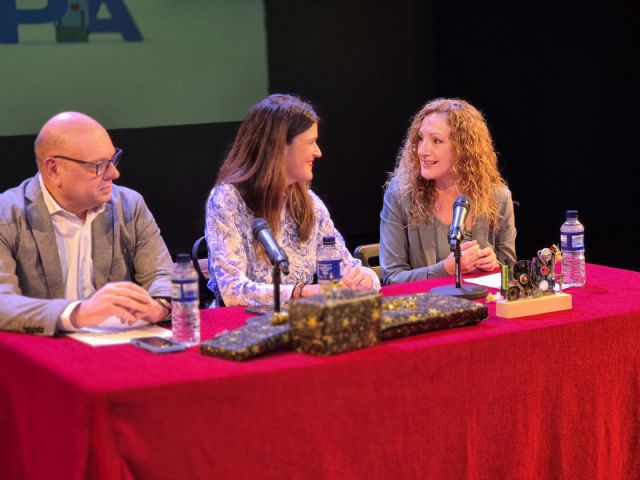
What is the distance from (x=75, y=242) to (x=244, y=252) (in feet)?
1.95

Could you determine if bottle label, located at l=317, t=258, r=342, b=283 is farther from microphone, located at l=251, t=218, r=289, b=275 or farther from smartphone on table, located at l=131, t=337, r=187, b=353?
smartphone on table, located at l=131, t=337, r=187, b=353

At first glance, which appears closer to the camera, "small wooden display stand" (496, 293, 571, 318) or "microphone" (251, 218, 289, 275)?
"microphone" (251, 218, 289, 275)

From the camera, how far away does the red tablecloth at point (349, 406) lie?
2035 mm

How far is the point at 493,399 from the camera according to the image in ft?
8.18

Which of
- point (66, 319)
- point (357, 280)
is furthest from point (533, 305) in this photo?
point (66, 319)

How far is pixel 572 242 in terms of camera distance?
309cm

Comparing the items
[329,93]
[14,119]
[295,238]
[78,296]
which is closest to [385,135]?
[329,93]

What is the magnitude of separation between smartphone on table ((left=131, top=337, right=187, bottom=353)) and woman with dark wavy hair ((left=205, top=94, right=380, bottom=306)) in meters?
0.70

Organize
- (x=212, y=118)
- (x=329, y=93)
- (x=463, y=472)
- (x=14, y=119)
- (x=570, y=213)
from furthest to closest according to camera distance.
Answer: (x=329, y=93), (x=212, y=118), (x=14, y=119), (x=570, y=213), (x=463, y=472)

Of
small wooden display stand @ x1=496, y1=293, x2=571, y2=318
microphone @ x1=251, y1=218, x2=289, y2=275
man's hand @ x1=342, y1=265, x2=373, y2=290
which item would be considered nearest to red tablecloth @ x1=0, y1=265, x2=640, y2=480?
small wooden display stand @ x1=496, y1=293, x2=571, y2=318

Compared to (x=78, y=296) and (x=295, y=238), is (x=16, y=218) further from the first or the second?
(x=295, y=238)

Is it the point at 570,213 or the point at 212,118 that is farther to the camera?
the point at 212,118

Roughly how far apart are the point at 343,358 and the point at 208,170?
12.5 ft

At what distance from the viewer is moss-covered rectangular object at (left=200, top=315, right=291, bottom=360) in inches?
86.6
